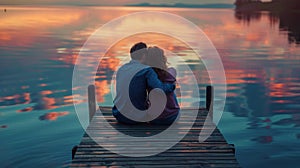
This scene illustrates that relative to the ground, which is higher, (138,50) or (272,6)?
(138,50)

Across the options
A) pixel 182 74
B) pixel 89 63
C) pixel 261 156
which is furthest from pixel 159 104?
pixel 89 63

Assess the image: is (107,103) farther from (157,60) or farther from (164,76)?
(157,60)

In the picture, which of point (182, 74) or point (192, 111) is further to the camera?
point (182, 74)

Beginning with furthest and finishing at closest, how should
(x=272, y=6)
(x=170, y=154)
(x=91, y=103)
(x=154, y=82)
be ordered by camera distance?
(x=272, y=6) → (x=91, y=103) → (x=154, y=82) → (x=170, y=154)

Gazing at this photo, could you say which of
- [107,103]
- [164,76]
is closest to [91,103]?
[164,76]

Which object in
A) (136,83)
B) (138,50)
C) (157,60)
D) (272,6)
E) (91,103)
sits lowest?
(272,6)

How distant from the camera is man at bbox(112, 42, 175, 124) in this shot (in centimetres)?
761

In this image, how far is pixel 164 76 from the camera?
7871mm

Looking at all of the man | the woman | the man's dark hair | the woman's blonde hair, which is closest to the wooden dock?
the woman

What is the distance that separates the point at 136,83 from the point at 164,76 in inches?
24.0

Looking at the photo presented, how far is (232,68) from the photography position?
24.3 meters

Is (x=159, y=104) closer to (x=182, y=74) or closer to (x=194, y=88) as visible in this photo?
(x=194, y=88)

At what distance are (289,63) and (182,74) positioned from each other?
983 cm

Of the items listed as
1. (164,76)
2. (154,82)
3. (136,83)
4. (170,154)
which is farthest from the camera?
(164,76)
